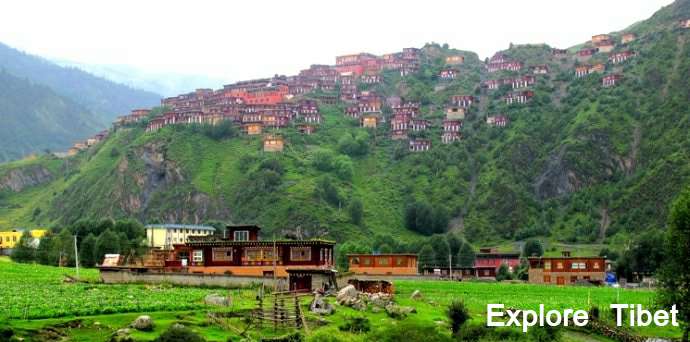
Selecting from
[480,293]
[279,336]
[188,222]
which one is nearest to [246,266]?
[480,293]

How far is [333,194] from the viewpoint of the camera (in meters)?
191

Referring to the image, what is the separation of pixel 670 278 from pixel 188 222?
140 m

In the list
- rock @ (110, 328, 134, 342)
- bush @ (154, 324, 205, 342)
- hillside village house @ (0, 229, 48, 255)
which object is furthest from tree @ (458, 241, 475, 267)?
bush @ (154, 324, 205, 342)

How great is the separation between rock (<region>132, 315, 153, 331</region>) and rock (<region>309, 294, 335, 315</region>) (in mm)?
11595

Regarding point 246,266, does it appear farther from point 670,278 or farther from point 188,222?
point 188,222

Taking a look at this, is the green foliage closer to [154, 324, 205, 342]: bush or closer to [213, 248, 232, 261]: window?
[154, 324, 205, 342]: bush

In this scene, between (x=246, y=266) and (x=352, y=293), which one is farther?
(x=246, y=266)

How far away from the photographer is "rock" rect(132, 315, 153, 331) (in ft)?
169

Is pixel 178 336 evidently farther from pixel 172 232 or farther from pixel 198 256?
pixel 172 232

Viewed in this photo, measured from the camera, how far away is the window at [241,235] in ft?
294

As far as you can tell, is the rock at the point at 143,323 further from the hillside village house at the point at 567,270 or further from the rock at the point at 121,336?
the hillside village house at the point at 567,270

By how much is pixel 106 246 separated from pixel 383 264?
31451mm

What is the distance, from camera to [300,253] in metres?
85.4

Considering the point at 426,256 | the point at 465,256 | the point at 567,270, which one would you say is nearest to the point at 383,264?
the point at 567,270
